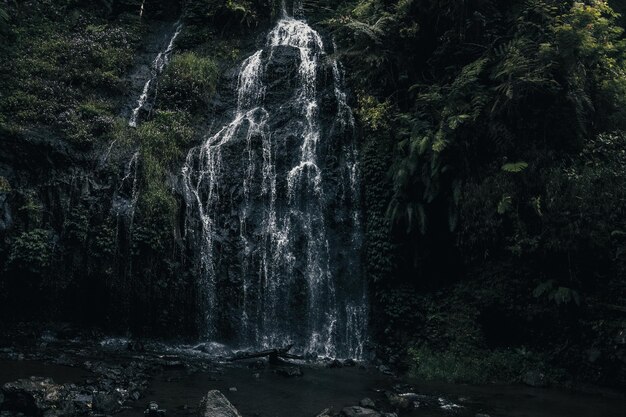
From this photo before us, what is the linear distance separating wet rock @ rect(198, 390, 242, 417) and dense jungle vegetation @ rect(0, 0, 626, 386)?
6474 mm

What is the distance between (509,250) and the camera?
46.4 feet

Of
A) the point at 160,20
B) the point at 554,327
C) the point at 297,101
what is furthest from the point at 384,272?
the point at 160,20

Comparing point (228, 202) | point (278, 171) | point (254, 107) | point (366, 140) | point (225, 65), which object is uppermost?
point (225, 65)

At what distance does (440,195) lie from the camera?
619 inches

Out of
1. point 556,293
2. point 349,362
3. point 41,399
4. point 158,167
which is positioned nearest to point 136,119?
point 158,167

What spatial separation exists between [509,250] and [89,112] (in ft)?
47.9

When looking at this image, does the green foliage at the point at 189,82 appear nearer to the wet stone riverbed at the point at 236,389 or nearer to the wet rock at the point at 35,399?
the wet stone riverbed at the point at 236,389

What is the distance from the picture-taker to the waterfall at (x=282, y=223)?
1556cm

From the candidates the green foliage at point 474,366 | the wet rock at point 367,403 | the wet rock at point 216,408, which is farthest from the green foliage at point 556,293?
the wet rock at point 216,408

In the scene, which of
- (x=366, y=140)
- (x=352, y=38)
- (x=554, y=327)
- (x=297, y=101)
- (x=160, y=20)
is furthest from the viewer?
(x=160, y=20)

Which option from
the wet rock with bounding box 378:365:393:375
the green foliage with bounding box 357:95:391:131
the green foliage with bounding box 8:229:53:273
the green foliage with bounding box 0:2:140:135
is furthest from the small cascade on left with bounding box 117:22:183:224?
the wet rock with bounding box 378:365:393:375

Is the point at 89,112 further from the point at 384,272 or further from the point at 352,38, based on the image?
the point at 384,272

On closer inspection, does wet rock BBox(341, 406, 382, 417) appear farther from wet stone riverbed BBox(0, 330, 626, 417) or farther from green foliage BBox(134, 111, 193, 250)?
green foliage BBox(134, 111, 193, 250)

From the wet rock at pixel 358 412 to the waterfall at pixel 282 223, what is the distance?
5.61 m
